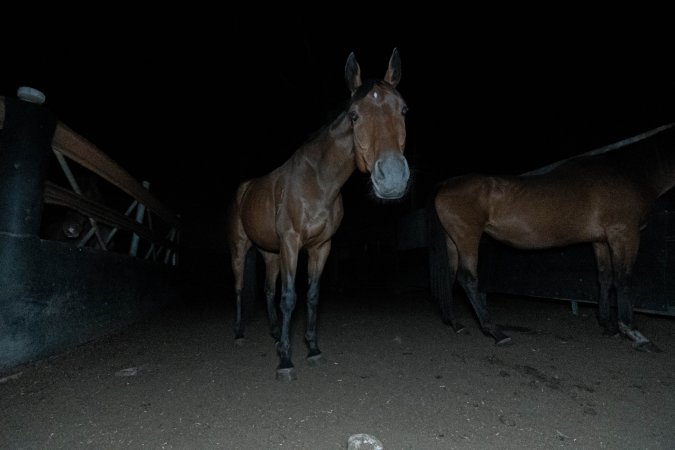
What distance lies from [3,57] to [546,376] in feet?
29.0

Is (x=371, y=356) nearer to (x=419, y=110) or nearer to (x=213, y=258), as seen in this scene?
(x=419, y=110)

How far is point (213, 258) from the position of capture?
11.7m

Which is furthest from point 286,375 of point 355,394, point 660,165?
point 660,165

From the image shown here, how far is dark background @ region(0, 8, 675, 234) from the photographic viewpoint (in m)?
5.04

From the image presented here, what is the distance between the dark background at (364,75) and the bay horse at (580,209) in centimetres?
186

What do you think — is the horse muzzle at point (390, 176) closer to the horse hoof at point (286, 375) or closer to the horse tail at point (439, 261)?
the horse hoof at point (286, 375)

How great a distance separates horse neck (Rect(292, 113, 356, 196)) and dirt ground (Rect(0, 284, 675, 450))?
1.44 meters

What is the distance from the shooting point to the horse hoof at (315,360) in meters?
2.46

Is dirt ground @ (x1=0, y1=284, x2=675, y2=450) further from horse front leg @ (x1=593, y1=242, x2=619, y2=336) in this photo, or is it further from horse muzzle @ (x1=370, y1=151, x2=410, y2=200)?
horse muzzle @ (x1=370, y1=151, x2=410, y2=200)

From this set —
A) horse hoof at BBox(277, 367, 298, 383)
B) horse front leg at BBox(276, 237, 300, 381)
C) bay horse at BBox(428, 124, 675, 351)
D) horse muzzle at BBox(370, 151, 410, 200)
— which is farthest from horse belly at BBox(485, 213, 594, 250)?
horse hoof at BBox(277, 367, 298, 383)

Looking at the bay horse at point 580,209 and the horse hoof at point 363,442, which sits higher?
the bay horse at point 580,209

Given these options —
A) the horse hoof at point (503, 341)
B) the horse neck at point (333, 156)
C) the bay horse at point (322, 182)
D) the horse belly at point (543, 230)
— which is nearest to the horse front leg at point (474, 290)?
the horse hoof at point (503, 341)

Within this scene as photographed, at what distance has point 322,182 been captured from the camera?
269 centimetres

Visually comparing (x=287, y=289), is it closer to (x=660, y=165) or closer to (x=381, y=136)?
(x=381, y=136)
